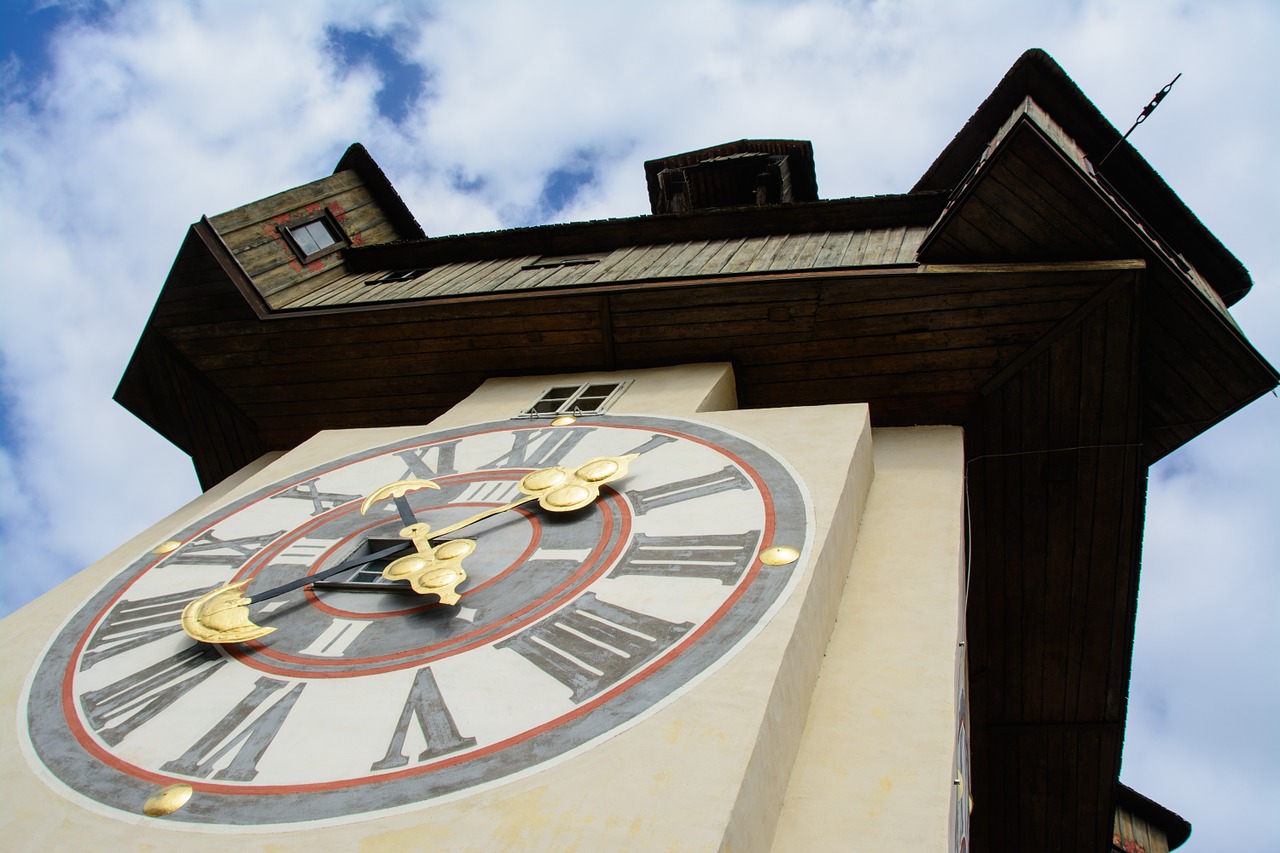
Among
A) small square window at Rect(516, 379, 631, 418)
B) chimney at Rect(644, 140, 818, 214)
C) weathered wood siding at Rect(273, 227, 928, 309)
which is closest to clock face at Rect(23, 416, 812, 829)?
small square window at Rect(516, 379, 631, 418)

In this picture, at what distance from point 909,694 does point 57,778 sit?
3.06 metres

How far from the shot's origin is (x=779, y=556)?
4.12 meters

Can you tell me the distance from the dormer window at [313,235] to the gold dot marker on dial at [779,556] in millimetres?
5778

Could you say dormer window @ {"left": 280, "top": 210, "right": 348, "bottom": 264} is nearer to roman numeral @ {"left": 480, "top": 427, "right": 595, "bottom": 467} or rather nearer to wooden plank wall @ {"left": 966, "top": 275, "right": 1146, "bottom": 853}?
roman numeral @ {"left": 480, "top": 427, "right": 595, "bottom": 467}

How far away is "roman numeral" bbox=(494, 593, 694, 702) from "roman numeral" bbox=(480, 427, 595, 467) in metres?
1.66

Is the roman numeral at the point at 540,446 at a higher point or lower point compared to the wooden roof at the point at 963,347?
lower

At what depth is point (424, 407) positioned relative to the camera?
25.2 feet

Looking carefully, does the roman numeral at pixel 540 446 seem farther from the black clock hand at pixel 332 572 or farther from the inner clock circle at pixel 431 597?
the black clock hand at pixel 332 572

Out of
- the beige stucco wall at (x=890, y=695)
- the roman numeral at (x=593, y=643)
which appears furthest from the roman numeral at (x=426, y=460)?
the beige stucco wall at (x=890, y=695)

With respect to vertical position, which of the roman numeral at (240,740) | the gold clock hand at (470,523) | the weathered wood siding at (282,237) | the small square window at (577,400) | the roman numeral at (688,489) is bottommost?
the roman numeral at (240,740)

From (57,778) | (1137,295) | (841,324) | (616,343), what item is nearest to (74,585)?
(57,778)

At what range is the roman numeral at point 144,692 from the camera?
3.75 meters

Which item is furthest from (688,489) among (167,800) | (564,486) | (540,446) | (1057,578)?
(1057,578)

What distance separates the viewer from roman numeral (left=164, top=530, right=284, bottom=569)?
200 inches
